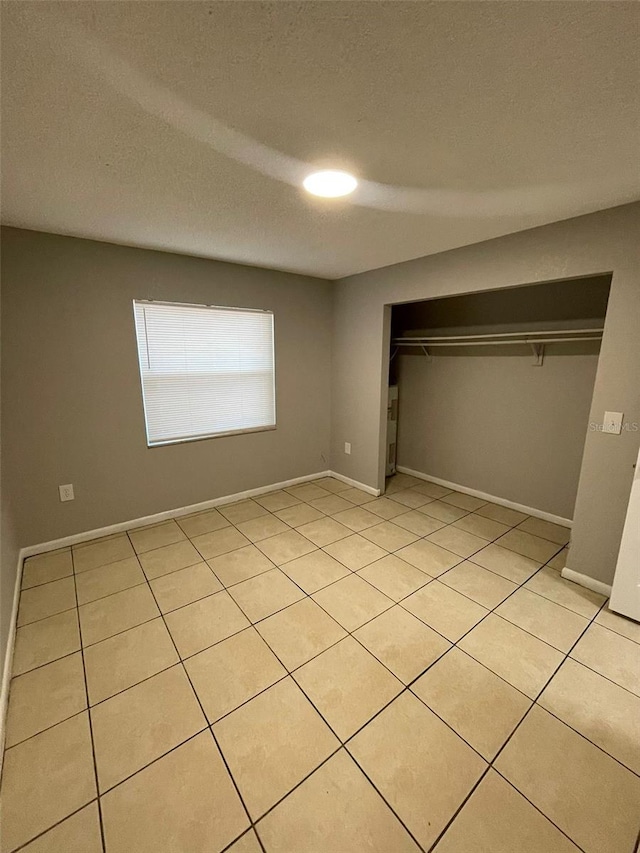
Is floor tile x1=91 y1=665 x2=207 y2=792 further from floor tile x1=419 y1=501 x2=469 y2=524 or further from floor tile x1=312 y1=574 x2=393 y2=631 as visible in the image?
floor tile x1=419 y1=501 x2=469 y2=524

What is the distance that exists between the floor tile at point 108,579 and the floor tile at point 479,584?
1.99 meters

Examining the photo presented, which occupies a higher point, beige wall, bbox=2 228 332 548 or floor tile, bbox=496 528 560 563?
beige wall, bbox=2 228 332 548

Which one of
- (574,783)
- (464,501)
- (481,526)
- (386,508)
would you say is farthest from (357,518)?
(574,783)

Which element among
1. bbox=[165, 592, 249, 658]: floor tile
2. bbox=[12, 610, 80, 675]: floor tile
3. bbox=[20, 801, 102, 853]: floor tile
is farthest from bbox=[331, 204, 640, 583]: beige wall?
bbox=[12, 610, 80, 675]: floor tile

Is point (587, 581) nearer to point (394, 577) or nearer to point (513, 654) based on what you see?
point (513, 654)

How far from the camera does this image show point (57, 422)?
2391 mm

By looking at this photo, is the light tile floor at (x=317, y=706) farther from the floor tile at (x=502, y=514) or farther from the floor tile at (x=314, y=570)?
the floor tile at (x=502, y=514)

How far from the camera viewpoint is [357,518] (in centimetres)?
305

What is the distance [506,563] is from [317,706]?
1.64 meters

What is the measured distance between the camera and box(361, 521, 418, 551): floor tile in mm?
2629

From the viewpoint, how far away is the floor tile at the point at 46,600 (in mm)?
1900

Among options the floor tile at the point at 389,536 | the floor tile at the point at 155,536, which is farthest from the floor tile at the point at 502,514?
the floor tile at the point at 155,536

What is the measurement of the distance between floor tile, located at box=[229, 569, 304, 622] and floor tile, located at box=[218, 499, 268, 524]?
848 millimetres

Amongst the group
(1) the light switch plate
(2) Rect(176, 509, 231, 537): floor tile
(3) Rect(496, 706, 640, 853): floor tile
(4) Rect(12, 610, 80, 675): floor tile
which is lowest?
(3) Rect(496, 706, 640, 853): floor tile
